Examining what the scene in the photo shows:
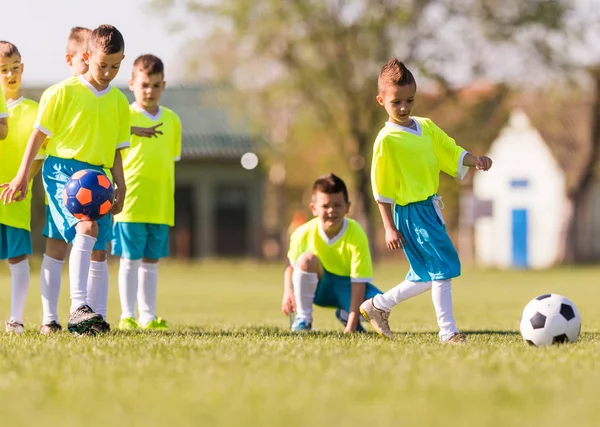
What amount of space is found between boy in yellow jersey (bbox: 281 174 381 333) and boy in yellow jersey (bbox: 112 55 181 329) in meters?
1.27

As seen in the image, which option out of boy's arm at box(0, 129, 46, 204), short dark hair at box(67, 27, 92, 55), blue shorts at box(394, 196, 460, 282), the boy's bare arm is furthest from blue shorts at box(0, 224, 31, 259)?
blue shorts at box(394, 196, 460, 282)

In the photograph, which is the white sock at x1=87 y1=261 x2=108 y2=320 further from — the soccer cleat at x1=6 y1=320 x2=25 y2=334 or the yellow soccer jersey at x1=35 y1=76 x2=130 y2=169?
A: the yellow soccer jersey at x1=35 y1=76 x2=130 y2=169

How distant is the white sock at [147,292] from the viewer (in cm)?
970

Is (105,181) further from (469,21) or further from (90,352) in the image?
(469,21)

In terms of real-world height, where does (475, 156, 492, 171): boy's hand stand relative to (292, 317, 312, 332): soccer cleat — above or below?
above

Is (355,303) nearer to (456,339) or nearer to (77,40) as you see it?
(456,339)

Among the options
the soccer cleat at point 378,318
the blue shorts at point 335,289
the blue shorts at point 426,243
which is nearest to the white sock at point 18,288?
the blue shorts at point 335,289

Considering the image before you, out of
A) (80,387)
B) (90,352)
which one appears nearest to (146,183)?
(90,352)

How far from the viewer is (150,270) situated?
32.3ft

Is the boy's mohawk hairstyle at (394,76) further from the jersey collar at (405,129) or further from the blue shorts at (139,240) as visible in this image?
the blue shorts at (139,240)

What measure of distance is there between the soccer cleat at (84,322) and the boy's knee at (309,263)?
208 cm

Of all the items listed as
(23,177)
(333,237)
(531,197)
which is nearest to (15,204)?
(23,177)

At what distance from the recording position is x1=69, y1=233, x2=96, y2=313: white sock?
25.9 feet

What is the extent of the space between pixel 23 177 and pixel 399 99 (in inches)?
110
